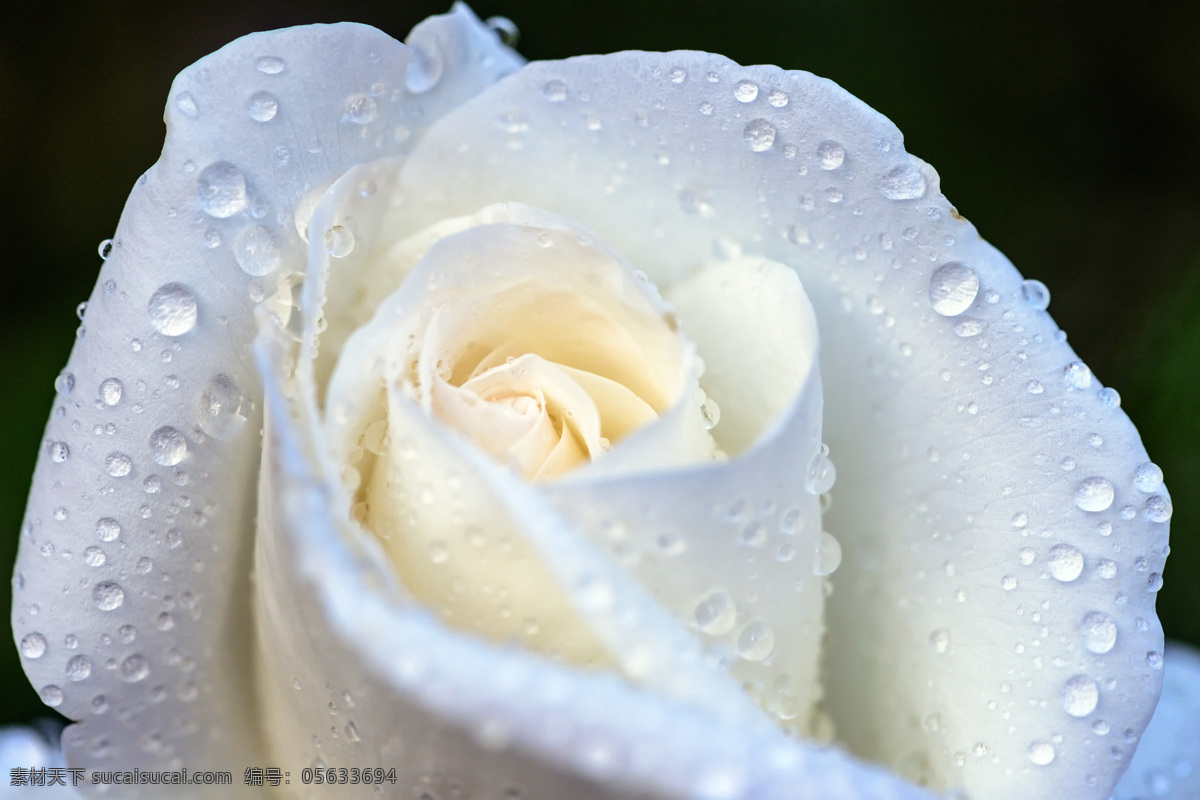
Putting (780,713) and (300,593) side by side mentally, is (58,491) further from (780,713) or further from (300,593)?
(780,713)

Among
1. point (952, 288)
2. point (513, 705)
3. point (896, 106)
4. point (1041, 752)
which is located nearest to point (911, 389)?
point (952, 288)

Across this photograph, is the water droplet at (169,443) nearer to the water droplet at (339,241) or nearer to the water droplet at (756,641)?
the water droplet at (339,241)

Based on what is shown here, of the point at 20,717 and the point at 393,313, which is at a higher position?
the point at 393,313

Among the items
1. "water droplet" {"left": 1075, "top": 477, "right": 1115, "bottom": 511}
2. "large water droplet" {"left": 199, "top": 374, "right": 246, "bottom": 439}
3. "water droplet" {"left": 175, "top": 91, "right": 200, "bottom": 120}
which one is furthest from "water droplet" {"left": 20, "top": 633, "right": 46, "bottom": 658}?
"water droplet" {"left": 1075, "top": 477, "right": 1115, "bottom": 511}

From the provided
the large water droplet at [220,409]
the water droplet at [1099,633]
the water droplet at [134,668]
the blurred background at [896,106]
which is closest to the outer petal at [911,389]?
the water droplet at [1099,633]

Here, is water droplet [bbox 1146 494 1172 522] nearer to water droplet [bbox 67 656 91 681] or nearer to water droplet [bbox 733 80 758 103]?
water droplet [bbox 733 80 758 103]

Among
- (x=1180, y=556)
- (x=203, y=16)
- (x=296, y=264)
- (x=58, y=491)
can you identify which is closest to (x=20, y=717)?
(x=58, y=491)

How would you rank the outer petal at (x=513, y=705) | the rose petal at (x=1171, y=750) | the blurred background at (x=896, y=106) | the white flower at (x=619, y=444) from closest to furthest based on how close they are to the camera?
the outer petal at (x=513, y=705)
the white flower at (x=619, y=444)
the rose petal at (x=1171, y=750)
the blurred background at (x=896, y=106)
